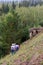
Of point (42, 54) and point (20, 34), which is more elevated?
point (42, 54)

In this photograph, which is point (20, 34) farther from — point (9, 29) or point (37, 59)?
point (37, 59)

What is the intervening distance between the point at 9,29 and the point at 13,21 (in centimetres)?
110

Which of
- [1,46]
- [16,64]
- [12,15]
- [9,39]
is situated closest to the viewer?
[16,64]

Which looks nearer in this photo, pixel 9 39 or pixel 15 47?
pixel 15 47

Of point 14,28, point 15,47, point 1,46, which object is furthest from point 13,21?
point 15,47

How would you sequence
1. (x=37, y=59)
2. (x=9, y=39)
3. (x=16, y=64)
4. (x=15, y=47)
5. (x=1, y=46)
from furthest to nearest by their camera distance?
(x=9, y=39) < (x=1, y=46) < (x=15, y=47) < (x=16, y=64) < (x=37, y=59)

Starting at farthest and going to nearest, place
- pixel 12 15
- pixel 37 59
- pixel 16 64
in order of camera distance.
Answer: pixel 12 15, pixel 16 64, pixel 37 59

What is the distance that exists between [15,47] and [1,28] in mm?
16927

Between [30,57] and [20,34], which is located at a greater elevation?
[30,57]

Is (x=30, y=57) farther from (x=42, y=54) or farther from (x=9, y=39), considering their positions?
(x=9, y=39)

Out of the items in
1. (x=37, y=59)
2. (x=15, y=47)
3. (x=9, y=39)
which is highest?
(x=37, y=59)

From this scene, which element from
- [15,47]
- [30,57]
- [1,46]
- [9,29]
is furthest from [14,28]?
[30,57]

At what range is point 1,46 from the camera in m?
28.8

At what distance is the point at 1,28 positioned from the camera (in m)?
33.5
